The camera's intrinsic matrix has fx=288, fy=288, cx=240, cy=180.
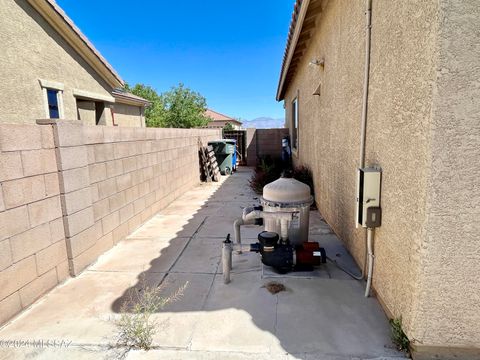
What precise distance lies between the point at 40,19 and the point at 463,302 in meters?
11.6

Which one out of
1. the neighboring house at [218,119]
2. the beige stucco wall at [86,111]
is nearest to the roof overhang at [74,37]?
the beige stucco wall at [86,111]

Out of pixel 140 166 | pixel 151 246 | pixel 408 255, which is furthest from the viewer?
pixel 140 166

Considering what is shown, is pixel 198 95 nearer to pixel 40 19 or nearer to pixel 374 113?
pixel 40 19

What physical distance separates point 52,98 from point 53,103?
0.52 ft

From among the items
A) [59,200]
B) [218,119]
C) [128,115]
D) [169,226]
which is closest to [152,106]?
[218,119]

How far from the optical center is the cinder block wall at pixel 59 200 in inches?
110

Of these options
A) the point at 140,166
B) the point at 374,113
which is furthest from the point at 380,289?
the point at 140,166

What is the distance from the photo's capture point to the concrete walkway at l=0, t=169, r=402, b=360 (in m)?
2.33

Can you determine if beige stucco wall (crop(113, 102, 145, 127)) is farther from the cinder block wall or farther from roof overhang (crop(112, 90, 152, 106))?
the cinder block wall

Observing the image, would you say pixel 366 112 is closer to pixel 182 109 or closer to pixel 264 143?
pixel 264 143

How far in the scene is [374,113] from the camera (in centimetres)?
288

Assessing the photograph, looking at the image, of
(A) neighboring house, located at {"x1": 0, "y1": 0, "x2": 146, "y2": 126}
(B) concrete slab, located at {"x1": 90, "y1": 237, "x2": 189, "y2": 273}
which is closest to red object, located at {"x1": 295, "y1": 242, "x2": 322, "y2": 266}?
(B) concrete slab, located at {"x1": 90, "y1": 237, "x2": 189, "y2": 273}

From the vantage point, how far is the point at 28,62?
26.6 feet

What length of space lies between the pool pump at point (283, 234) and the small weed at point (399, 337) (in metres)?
1.16
